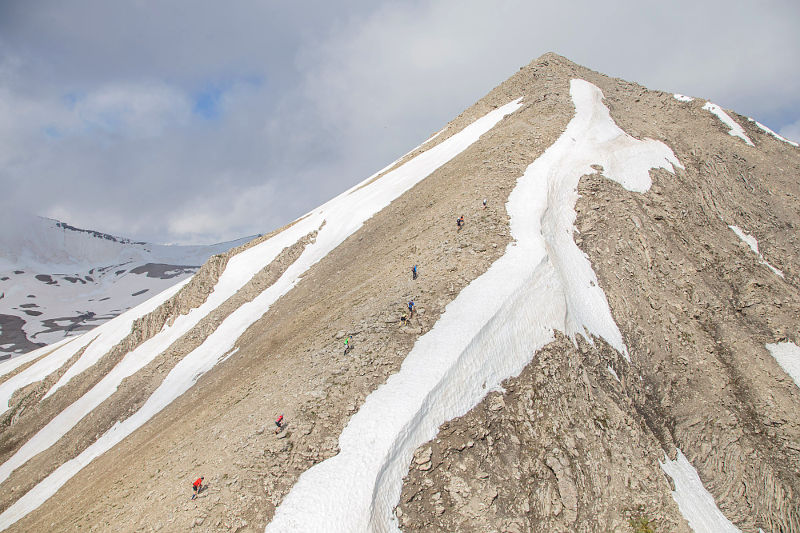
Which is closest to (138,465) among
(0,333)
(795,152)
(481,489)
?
(481,489)

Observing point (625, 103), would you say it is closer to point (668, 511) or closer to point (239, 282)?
point (668, 511)

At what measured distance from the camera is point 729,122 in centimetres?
4588

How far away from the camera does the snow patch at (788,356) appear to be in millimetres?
25609

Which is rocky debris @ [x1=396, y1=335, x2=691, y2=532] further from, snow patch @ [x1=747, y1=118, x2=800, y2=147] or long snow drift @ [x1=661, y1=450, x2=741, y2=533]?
snow patch @ [x1=747, y1=118, x2=800, y2=147]

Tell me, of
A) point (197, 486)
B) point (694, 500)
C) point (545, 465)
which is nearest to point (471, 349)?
point (545, 465)

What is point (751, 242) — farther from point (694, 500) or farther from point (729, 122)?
point (694, 500)

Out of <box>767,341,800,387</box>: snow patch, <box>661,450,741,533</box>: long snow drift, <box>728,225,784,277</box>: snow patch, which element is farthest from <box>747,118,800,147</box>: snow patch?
<box>661,450,741,533</box>: long snow drift

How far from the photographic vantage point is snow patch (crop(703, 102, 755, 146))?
44197 mm

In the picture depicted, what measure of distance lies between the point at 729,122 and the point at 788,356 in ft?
109

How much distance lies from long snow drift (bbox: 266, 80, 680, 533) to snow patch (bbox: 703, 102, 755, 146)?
21072 mm

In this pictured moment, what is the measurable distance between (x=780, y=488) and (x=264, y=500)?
27443mm

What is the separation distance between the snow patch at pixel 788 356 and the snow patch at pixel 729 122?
28.9m

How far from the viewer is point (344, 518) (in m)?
13.7

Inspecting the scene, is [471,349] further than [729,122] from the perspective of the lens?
No
